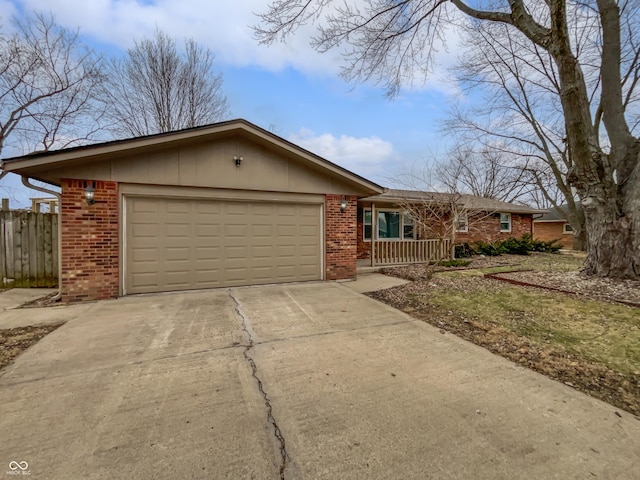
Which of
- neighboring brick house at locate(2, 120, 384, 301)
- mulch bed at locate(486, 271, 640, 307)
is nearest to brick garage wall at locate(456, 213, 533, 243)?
mulch bed at locate(486, 271, 640, 307)

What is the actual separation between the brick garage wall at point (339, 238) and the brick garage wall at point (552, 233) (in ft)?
81.0

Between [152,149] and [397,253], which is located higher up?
[152,149]

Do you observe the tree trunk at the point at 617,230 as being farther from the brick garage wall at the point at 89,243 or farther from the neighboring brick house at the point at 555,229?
the neighboring brick house at the point at 555,229

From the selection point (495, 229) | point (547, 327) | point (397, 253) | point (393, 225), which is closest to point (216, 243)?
point (547, 327)

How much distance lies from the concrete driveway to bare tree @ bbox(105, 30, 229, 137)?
551 inches

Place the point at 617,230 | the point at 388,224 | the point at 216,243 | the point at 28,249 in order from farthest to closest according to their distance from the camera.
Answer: the point at 388,224
the point at 617,230
the point at 28,249
the point at 216,243

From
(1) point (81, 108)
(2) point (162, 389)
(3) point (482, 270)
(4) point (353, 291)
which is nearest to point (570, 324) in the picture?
(4) point (353, 291)

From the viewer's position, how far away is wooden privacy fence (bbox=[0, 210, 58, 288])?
696cm

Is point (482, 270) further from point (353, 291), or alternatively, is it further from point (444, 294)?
point (353, 291)

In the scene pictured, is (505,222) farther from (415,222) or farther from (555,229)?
(555,229)

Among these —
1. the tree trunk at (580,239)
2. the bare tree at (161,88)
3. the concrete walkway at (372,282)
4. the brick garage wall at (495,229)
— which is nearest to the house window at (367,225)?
the concrete walkway at (372,282)

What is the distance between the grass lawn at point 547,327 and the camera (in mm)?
3086

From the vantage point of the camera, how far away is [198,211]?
671 centimetres

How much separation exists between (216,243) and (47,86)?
1188 centimetres
